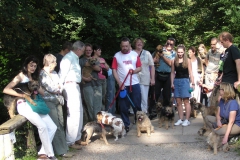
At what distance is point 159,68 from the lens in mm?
8711

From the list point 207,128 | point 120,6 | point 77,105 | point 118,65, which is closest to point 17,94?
point 77,105

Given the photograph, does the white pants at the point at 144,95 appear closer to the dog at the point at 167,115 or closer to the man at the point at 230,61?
the dog at the point at 167,115

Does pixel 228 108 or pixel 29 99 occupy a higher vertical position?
pixel 29 99

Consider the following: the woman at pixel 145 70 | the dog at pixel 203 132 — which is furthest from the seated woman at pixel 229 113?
the woman at pixel 145 70

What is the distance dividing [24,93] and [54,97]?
0.71 m

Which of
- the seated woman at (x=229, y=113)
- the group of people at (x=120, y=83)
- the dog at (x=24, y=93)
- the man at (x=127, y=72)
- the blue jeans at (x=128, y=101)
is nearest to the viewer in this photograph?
the dog at (x=24, y=93)

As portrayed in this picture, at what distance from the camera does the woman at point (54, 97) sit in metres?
5.89

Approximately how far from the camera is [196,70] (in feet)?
29.9

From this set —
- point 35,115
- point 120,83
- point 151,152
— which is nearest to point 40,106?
point 35,115

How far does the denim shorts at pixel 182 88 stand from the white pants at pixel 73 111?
8.28 feet

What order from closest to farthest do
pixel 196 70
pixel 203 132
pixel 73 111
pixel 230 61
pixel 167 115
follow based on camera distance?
pixel 73 111
pixel 230 61
pixel 203 132
pixel 167 115
pixel 196 70

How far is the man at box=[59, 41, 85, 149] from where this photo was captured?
6.25 metres

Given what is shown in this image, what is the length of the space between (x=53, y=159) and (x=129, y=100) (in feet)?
7.85

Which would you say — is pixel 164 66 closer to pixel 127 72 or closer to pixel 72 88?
pixel 127 72
